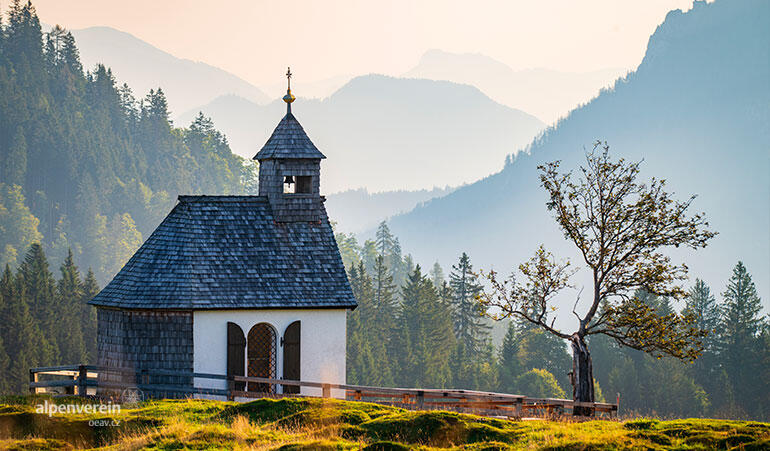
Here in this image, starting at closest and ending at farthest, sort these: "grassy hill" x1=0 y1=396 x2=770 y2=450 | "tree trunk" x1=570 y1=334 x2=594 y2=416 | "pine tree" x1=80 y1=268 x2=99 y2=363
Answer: "grassy hill" x1=0 y1=396 x2=770 y2=450, "tree trunk" x1=570 y1=334 x2=594 y2=416, "pine tree" x1=80 y1=268 x2=99 y2=363

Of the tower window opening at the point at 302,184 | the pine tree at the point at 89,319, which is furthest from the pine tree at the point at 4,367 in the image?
the tower window opening at the point at 302,184

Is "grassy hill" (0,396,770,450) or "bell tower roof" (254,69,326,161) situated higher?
"bell tower roof" (254,69,326,161)

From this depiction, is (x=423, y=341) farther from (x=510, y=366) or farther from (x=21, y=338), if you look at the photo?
(x=21, y=338)

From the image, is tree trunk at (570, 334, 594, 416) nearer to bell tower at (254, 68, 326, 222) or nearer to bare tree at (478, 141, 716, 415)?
bare tree at (478, 141, 716, 415)

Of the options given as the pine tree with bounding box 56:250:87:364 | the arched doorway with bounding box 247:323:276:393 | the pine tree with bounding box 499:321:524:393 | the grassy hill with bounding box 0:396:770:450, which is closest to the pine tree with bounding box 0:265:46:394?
the pine tree with bounding box 56:250:87:364

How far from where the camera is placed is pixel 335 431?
20.0m

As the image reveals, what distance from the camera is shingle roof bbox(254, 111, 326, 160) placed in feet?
109

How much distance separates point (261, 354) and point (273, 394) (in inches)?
129

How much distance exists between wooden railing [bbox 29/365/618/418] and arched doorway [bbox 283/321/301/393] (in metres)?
1.36

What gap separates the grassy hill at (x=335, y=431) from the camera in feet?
59.7

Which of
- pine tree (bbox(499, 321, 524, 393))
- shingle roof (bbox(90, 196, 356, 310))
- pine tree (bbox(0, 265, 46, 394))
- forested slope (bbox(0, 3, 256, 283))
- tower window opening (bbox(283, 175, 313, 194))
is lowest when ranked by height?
pine tree (bbox(499, 321, 524, 393))

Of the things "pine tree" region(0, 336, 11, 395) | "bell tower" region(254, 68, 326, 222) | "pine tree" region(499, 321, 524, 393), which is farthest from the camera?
"pine tree" region(499, 321, 524, 393)

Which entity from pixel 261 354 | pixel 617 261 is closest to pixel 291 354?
pixel 261 354

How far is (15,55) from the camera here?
656 ft
